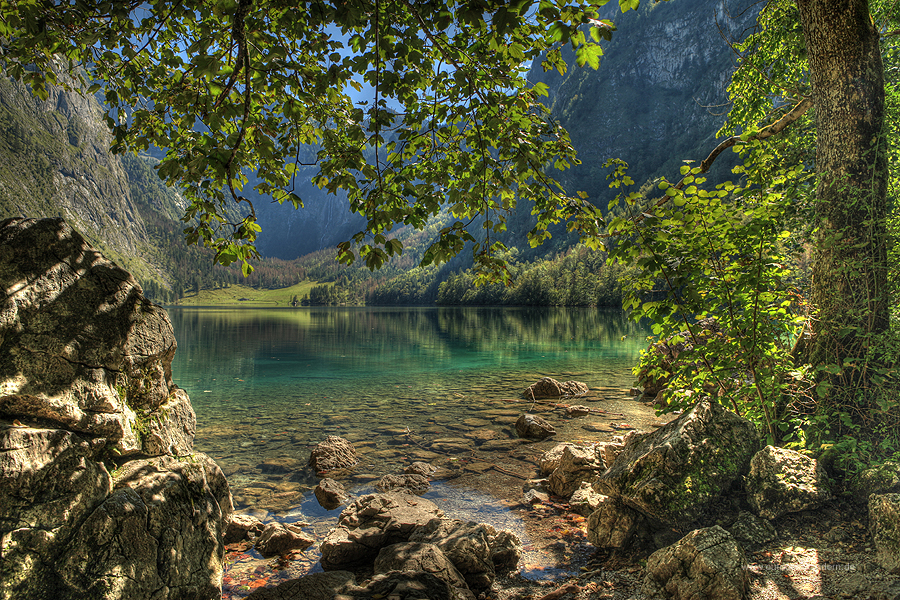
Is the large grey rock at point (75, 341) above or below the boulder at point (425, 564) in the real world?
above

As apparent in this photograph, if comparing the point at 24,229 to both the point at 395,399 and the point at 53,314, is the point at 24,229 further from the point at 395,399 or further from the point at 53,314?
the point at 395,399

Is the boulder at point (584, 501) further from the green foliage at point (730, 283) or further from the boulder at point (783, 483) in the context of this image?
the boulder at point (783, 483)

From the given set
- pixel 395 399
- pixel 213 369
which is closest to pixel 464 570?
pixel 395 399

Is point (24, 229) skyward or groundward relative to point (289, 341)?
skyward

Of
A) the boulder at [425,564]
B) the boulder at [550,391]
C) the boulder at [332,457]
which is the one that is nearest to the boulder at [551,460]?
the boulder at [425,564]

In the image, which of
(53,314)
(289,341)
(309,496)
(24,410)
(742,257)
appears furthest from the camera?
(289,341)

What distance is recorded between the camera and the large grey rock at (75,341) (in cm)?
366

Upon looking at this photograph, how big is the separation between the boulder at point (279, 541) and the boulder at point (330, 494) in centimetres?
162

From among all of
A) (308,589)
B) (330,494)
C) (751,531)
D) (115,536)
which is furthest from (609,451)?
(115,536)

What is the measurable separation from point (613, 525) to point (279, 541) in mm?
4643

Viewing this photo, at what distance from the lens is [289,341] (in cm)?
4600

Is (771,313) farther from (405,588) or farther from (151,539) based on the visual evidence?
(151,539)

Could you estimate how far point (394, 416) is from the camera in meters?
14.9

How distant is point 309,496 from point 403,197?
22.8 ft
